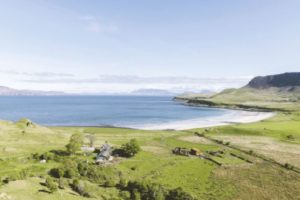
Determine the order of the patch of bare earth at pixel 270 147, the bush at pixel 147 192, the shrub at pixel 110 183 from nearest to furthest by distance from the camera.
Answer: the bush at pixel 147 192 < the shrub at pixel 110 183 < the patch of bare earth at pixel 270 147

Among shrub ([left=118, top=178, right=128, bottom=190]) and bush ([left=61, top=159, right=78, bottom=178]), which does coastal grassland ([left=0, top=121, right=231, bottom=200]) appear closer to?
shrub ([left=118, top=178, right=128, bottom=190])

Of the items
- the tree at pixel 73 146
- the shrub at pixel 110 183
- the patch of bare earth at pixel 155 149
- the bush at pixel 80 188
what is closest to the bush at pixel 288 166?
the patch of bare earth at pixel 155 149

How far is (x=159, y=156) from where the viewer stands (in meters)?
87.4

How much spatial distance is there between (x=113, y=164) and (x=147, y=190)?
2275 centimetres

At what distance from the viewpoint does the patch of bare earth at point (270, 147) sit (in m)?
88.2

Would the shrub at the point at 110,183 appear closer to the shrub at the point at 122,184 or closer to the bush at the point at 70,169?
the shrub at the point at 122,184

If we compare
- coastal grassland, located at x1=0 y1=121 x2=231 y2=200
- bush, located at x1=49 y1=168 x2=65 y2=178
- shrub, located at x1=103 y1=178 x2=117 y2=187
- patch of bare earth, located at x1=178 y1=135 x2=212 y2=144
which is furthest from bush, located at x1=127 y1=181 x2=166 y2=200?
patch of bare earth, located at x1=178 y1=135 x2=212 y2=144

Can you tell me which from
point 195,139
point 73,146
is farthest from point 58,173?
point 195,139

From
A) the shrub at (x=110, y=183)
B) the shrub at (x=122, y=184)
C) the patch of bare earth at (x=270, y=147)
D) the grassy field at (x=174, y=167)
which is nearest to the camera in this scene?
the grassy field at (x=174, y=167)

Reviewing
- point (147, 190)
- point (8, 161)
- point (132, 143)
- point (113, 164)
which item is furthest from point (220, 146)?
point (8, 161)

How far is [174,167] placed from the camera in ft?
252

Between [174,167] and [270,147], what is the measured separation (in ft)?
139

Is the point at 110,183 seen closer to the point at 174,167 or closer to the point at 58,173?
the point at 58,173

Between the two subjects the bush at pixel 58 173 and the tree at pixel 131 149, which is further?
the tree at pixel 131 149
